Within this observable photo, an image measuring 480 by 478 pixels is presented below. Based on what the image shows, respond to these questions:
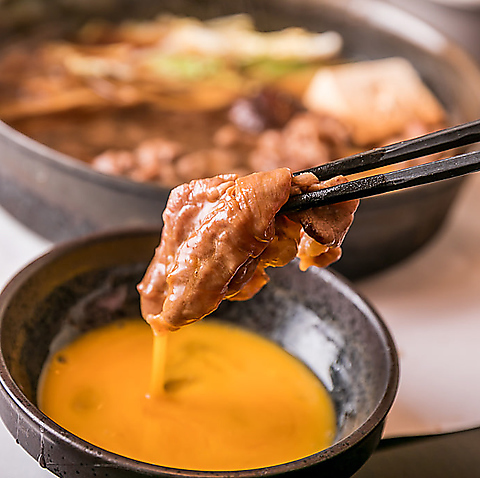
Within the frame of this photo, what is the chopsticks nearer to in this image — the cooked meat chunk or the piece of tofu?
the cooked meat chunk

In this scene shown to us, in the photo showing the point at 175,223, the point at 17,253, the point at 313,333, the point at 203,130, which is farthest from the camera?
the point at 203,130

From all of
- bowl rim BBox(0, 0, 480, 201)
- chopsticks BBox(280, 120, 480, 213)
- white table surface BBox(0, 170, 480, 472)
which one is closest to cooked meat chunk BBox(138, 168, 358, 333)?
chopsticks BBox(280, 120, 480, 213)

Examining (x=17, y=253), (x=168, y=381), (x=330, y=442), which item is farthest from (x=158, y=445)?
(x=17, y=253)

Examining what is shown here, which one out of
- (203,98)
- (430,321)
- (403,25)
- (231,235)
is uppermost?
(231,235)

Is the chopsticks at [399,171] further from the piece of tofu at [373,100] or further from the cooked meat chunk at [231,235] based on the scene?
the piece of tofu at [373,100]

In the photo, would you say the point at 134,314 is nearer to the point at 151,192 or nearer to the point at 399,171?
the point at 151,192

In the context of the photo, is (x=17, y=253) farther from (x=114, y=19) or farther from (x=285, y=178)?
(x=114, y=19)

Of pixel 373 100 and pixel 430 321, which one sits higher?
pixel 373 100

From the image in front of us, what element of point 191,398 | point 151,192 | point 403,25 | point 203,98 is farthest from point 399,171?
point 403,25
